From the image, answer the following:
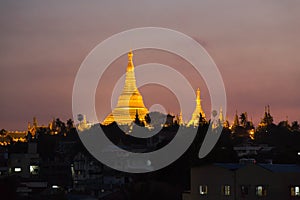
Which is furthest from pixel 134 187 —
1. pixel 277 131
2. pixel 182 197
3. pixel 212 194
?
pixel 277 131

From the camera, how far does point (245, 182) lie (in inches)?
1861

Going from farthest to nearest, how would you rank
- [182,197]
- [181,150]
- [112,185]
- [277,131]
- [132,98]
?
[132,98] → [277,131] → [112,185] → [181,150] → [182,197]

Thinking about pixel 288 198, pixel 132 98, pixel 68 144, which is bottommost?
pixel 288 198

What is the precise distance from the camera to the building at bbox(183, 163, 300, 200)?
1818 inches

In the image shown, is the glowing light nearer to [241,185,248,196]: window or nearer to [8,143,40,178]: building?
[8,143,40,178]: building

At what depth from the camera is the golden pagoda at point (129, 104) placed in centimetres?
14470

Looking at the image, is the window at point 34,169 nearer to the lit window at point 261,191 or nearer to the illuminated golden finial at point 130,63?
the lit window at point 261,191

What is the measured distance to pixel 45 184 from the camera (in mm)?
71000

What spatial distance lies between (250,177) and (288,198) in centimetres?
209

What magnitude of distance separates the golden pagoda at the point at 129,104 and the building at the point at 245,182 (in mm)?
91322

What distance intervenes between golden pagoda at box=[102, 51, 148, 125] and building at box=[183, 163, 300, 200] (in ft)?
300

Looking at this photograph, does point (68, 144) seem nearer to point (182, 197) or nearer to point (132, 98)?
point (132, 98)

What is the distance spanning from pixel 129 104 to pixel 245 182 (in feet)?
336

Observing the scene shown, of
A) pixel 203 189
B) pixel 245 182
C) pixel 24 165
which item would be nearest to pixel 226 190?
pixel 245 182
